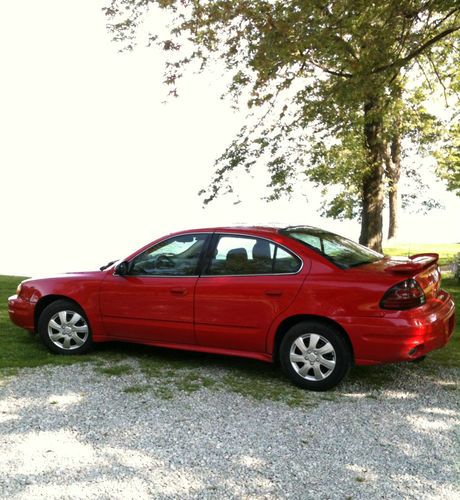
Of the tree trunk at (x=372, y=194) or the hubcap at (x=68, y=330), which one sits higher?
the tree trunk at (x=372, y=194)

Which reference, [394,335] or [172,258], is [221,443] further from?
[172,258]

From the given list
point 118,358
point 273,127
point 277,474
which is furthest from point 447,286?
point 277,474

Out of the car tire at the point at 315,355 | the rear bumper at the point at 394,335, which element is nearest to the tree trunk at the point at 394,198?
the rear bumper at the point at 394,335

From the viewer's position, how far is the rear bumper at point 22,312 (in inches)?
262

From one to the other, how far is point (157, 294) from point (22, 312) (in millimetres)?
1967

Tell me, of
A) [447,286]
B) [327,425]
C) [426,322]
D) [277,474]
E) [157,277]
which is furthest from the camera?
[447,286]

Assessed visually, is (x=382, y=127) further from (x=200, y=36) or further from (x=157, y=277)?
(x=157, y=277)

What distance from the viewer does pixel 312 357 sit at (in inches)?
206

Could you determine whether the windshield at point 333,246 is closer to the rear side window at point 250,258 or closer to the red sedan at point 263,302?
the red sedan at point 263,302

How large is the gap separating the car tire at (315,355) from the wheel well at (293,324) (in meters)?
0.04

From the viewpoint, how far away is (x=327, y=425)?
4426 millimetres

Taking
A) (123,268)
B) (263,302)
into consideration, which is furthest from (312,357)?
(123,268)

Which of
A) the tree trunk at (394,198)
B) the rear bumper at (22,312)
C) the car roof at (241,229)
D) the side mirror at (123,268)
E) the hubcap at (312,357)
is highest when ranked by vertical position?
the tree trunk at (394,198)

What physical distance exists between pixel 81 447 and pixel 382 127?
1277cm
